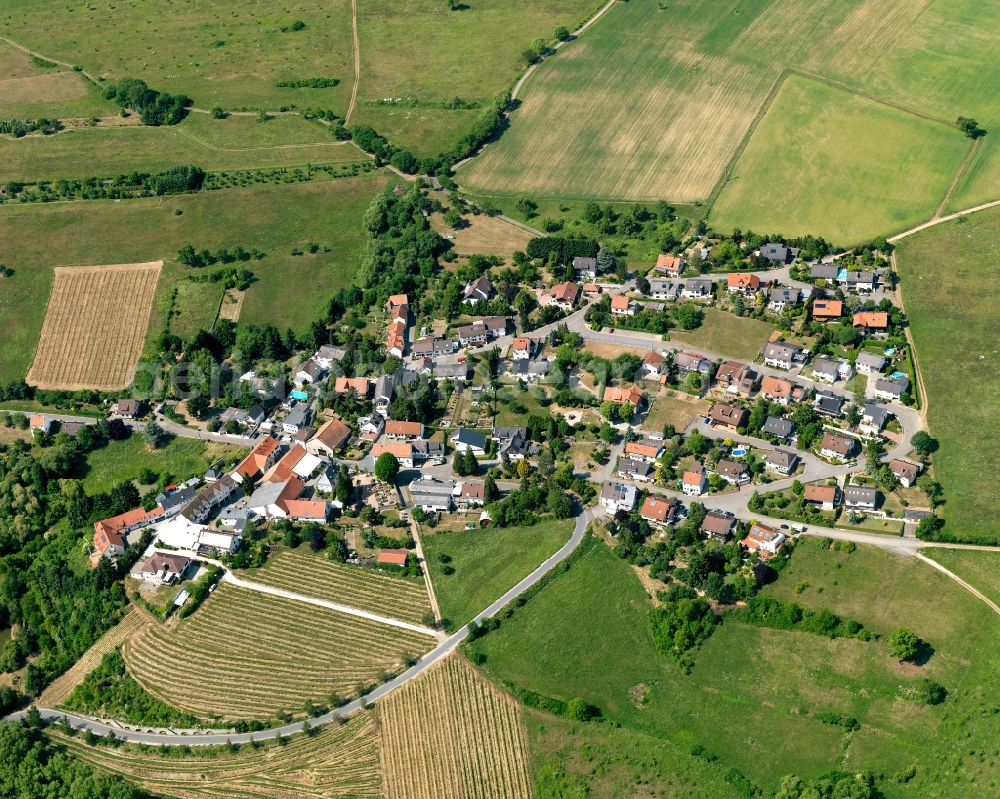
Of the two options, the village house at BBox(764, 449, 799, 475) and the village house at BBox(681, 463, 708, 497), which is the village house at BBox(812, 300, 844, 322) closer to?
the village house at BBox(764, 449, 799, 475)

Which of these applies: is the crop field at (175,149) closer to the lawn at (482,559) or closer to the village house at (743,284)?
the village house at (743,284)

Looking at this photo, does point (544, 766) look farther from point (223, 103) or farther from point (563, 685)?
point (223, 103)

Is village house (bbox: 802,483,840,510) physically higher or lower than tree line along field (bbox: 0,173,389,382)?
higher

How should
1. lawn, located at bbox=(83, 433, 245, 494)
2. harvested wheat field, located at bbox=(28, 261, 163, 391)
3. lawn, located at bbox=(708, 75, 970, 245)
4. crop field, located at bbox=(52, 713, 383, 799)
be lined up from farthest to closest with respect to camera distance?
lawn, located at bbox=(708, 75, 970, 245) < harvested wheat field, located at bbox=(28, 261, 163, 391) < lawn, located at bbox=(83, 433, 245, 494) < crop field, located at bbox=(52, 713, 383, 799)

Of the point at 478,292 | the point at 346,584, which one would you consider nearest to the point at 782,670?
the point at 346,584

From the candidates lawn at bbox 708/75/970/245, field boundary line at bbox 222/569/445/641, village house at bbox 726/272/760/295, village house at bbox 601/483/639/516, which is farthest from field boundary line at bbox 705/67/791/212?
field boundary line at bbox 222/569/445/641

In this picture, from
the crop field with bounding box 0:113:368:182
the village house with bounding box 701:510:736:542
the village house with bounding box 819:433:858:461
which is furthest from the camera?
the crop field with bounding box 0:113:368:182

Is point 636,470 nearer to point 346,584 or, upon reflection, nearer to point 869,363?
point 346,584
